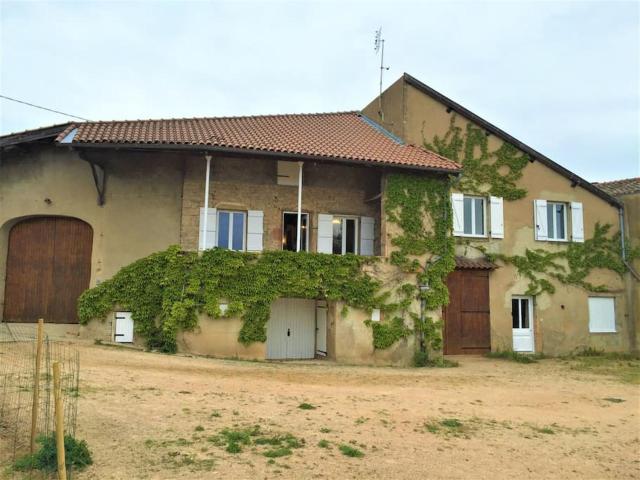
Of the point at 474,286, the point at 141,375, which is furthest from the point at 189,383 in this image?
the point at 474,286

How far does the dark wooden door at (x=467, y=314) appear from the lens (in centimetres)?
1453

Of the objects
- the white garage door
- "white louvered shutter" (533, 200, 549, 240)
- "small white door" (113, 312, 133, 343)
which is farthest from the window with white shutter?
"small white door" (113, 312, 133, 343)

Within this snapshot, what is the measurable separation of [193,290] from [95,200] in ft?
12.0

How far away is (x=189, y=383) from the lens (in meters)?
8.02

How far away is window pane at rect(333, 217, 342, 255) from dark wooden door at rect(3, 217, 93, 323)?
20.8ft

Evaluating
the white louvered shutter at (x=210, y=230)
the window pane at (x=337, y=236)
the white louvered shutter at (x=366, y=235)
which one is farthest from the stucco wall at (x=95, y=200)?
the white louvered shutter at (x=366, y=235)

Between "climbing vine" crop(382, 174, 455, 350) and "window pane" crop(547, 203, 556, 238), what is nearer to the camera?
"climbing vine" crop(382, 174, 455, 350)

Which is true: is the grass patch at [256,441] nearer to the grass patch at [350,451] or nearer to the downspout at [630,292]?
the grass patch at [350,451]

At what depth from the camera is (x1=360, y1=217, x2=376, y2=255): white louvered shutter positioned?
1432 centimetres

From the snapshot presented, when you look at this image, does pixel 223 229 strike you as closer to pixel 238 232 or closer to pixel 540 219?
pixel 238 232

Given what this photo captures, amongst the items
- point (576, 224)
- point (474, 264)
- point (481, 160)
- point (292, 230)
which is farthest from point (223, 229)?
point (576, 224)

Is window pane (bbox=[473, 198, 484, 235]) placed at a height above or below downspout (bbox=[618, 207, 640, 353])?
above

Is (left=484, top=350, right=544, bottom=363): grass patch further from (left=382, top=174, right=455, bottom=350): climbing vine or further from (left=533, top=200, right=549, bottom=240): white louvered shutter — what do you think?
(left=533, top=200, right=549, bottom=240): white louvered shutter

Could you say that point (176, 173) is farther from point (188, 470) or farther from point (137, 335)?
point (188, 470)
